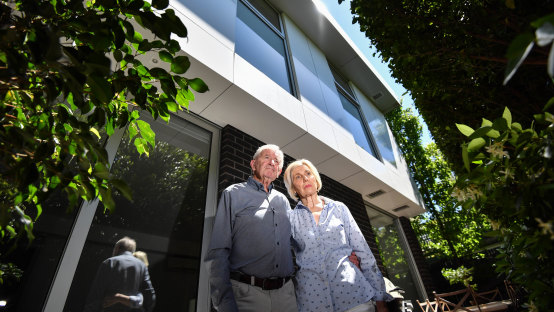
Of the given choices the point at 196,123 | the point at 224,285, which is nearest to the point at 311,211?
the point at 224,285

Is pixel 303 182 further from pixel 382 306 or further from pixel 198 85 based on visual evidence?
pixel 198 85

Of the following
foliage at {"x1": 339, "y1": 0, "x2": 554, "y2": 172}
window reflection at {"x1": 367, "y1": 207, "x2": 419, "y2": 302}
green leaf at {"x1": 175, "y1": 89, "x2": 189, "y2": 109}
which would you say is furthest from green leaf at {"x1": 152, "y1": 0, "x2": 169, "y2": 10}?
window reflection at {"x1": 367, "y1": 207, "x2": 419, "y2": 302}

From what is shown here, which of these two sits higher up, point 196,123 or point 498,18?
point 196,123

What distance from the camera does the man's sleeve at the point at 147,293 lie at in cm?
202

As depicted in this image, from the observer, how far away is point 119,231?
2145 mm

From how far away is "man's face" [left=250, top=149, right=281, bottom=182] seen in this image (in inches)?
89.7

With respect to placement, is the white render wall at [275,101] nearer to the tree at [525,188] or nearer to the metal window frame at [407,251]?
the metal window frame at [407,251]

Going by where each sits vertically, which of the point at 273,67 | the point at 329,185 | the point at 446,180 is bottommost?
the point at 329,185

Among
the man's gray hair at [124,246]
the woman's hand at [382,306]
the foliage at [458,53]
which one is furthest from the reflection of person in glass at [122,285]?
the foliage at [458,53]

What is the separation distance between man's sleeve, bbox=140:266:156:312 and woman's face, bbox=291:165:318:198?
1.39 m

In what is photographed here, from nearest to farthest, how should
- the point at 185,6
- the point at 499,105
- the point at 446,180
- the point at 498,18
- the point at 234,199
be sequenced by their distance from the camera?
the point at 498,18, the point at 499,105, the point at 234,199, the point at 185,6, the point at 446,180

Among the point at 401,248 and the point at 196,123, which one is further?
the point at 401,248

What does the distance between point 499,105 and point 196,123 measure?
282cm

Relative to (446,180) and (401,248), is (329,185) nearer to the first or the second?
(401,248)
